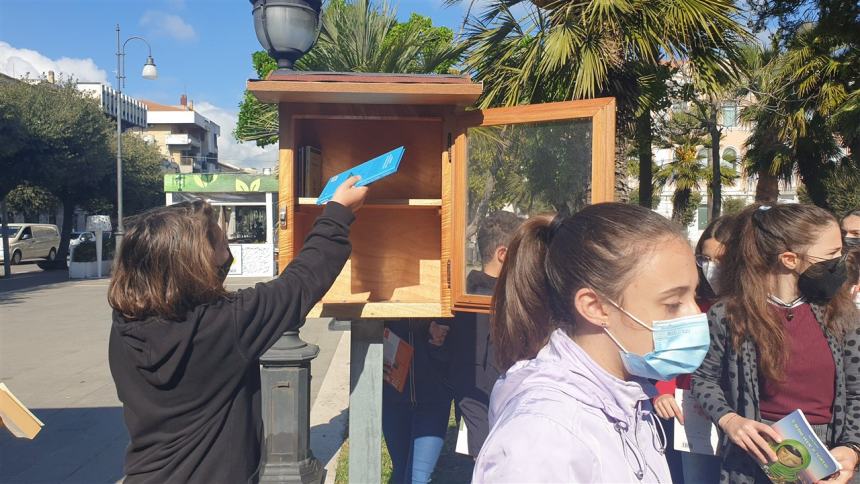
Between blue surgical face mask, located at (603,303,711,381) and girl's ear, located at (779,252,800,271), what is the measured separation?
1180mm

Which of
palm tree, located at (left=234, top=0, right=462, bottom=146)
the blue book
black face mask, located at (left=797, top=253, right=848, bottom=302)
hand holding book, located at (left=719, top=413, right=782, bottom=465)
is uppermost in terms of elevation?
palm tree, located at (left=234, top=0, right=462, bottom=146)

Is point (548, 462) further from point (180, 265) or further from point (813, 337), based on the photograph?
A: point (813, 337)

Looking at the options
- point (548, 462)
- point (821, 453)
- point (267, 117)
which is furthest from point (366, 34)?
point (548, 462)

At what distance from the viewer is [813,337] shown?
7.95 feet

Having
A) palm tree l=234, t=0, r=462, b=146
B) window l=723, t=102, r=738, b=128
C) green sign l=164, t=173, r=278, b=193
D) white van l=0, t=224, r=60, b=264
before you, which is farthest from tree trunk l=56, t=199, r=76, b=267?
window l=723, t=102, r=738, b=128

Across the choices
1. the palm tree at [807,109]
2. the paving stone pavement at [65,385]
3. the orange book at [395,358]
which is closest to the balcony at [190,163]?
the paving stone pavement at [65,385]

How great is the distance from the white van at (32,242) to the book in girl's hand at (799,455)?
30648 millimetres

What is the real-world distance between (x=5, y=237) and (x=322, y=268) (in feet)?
80.2

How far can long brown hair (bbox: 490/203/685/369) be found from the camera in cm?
144

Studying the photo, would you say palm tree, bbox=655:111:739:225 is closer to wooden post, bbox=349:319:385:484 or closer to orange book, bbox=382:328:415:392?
orange book, bbox=382:328:415:392

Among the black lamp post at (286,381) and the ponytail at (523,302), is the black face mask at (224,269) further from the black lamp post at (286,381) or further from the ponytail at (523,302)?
the black lamp post at (286,381)

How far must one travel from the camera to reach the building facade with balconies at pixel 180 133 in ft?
221

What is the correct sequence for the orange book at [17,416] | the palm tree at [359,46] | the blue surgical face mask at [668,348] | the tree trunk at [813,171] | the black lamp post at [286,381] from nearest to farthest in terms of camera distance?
the blue surgical face mask at [668,348] < the orange book at [17,416] < the black lamp post at [286,381] < the palm tree at [359,46] < the tree trunk at [813,171]

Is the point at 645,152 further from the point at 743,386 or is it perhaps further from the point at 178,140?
the point at 178,140
